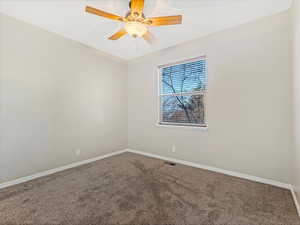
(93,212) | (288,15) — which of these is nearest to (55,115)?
(93,212)

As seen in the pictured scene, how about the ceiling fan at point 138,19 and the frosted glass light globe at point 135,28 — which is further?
the frosted glass light globe at point 135,28

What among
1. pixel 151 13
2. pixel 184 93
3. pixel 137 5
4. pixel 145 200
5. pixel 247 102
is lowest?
pixel 145 200

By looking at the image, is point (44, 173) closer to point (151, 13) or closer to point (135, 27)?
point (135, 27)

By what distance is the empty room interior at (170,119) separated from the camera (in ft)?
5.18

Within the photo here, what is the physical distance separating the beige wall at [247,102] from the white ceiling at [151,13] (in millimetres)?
213

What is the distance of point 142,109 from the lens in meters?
3.63

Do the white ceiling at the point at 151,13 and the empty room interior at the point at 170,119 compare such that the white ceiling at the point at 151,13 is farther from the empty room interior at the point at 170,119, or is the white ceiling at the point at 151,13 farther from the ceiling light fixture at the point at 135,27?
the ceiling light fixture at the point at 135,27

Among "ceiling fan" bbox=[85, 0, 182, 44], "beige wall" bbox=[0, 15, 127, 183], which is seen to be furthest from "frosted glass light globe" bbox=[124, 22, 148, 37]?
"beige wall" bbox=[0, 15, 127, 183]

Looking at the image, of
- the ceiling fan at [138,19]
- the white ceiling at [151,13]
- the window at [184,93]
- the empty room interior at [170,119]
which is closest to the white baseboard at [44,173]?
the empty room interior at [170,119]

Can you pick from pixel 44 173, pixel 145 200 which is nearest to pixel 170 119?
pixel 145 200

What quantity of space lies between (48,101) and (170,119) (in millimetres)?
2536

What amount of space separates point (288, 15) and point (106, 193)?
3.67 metres

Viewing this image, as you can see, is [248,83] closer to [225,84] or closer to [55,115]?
[225,84]

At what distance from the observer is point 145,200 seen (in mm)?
1686
